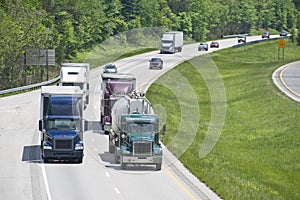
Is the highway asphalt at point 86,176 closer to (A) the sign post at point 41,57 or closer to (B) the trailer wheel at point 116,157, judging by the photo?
(B) the trailer wheel at point 116,157

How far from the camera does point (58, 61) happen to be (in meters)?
106

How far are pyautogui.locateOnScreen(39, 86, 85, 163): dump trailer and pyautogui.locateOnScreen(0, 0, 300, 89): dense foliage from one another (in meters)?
52.6

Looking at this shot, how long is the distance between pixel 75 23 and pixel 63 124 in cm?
9125

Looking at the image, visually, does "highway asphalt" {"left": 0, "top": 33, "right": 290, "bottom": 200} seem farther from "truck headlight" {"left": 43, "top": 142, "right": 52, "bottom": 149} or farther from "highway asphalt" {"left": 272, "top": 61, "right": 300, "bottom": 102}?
"highway asphalt" {"left": 272, "top": 61, "right": 300, "bottom": 102}

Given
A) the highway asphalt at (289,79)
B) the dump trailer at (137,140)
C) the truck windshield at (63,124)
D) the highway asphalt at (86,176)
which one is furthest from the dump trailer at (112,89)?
the highway asphalt at (289,79)

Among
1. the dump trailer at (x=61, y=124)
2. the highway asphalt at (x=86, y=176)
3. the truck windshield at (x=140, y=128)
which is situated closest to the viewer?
the highway asphalt at (x=86, y=176)

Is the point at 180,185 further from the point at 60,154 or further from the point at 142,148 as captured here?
the point at 60,154

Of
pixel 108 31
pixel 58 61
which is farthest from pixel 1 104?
pixel 108 31

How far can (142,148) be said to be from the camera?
33.0 metres

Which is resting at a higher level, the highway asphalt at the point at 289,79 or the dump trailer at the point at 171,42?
the dump trailer at the point at 171,42

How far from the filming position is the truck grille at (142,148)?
32.9 meters

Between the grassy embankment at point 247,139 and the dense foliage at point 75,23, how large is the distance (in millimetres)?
20864

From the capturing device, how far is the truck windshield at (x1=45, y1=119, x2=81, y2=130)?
34.9 meters

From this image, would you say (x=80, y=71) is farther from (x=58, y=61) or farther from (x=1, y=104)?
(x=58, y=61)
